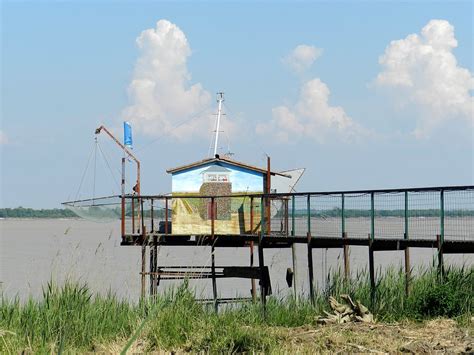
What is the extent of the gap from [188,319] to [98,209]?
1961 centimetres

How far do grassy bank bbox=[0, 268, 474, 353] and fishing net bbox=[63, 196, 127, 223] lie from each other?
50.0 feet

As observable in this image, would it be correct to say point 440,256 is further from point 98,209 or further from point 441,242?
point 98,209

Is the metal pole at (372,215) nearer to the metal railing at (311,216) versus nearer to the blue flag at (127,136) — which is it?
the metal railing at (311,216)

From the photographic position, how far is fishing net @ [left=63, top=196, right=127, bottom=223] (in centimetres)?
3142

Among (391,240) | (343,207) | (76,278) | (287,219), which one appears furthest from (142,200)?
(76,278)

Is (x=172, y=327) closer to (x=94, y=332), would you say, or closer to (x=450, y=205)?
(x=94, y=332)

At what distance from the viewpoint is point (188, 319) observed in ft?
45.1

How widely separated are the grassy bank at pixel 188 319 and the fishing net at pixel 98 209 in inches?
600

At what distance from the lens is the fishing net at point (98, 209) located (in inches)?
1237

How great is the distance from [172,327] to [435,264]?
7056 millimetres

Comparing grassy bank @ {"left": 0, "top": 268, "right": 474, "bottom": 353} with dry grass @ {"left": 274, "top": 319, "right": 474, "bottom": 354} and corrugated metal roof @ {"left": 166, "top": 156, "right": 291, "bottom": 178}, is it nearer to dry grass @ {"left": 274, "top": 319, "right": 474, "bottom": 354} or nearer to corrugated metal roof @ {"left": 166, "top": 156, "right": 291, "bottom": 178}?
dry grass @ {"left": 274, "top": 319, "right": 474, "bottom": 354}

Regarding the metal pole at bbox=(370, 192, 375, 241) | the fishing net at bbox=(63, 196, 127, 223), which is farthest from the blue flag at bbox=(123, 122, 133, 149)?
the metal pole at bbox=(370, 192, 375, 241)

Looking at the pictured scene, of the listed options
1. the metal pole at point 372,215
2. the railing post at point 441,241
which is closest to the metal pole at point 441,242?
the railing post at point 441,241

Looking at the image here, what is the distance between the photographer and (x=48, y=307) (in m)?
13.6
